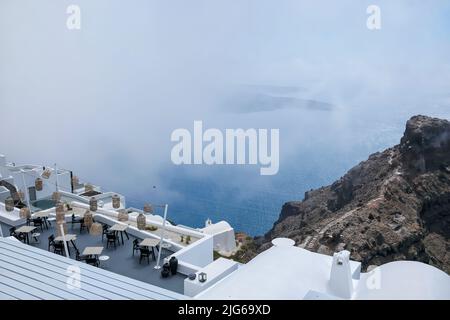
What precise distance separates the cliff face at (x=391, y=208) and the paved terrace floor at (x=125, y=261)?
1430 cm

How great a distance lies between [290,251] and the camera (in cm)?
1073

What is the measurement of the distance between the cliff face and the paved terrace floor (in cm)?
1430

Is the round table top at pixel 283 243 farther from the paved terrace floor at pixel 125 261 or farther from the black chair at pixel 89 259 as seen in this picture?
the black chair at pixel 89 259

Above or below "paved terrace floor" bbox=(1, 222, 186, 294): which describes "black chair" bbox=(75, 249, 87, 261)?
above

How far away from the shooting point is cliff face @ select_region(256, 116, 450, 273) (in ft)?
88.6

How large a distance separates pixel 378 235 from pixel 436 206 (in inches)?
496

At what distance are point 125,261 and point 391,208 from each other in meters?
23.8

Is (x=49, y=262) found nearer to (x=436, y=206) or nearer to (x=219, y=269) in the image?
(x=219, y=269)

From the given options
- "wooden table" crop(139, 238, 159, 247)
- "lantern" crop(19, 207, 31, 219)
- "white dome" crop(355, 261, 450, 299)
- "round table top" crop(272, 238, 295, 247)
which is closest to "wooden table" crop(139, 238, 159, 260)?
"wooden table" crop(139, 238, 159, 247)

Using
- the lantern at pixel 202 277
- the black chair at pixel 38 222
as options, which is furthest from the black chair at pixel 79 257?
the lantern at pixel 202 277

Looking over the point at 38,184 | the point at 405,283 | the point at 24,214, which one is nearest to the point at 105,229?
the point at 24,214

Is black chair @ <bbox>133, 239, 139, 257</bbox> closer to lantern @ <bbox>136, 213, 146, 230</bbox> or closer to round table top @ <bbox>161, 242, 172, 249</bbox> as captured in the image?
round table top @ <bbox>161, 242, 172, 249</bbox>

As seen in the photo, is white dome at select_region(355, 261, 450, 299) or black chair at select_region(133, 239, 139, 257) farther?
black chair at select_region(133, 239, 139, 257)
